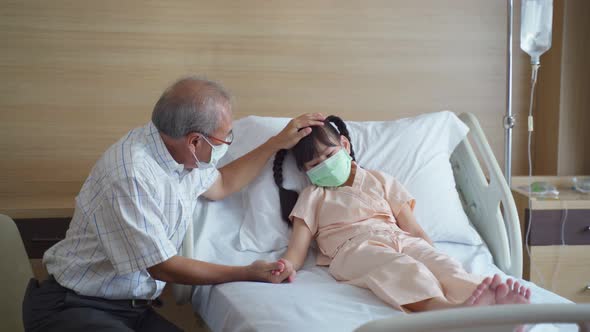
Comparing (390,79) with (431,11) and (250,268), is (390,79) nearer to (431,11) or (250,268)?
(431,11)

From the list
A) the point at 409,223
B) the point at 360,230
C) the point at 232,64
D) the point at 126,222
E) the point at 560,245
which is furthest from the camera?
the point at 232,64

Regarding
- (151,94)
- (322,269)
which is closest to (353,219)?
(322,269)

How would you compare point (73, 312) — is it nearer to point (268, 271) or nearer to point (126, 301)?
point (126, 301)

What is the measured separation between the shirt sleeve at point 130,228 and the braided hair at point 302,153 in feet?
2.17

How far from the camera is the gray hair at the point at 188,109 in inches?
70.6

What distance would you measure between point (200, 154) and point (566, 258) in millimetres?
1664

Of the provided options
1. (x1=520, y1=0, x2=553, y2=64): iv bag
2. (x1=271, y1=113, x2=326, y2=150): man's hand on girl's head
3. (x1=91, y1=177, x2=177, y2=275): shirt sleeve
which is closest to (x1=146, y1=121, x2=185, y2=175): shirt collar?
(x1=91, y1=177, x2=177, y2=275): shirt sleeve

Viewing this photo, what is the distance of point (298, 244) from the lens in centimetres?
213

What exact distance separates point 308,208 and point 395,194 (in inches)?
12.8

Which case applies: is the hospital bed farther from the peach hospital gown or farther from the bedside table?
the bedside table

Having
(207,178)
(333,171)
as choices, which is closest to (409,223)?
(333,171)

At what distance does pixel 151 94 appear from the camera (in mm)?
2791

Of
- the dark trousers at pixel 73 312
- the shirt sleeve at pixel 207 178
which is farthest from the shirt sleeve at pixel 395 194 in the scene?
the dark trousers at pixel 73 312

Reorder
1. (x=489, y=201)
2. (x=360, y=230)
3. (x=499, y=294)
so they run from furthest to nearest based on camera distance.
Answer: (x=489, y=201) → (x=360, y=230) → (x=499, y=294)
